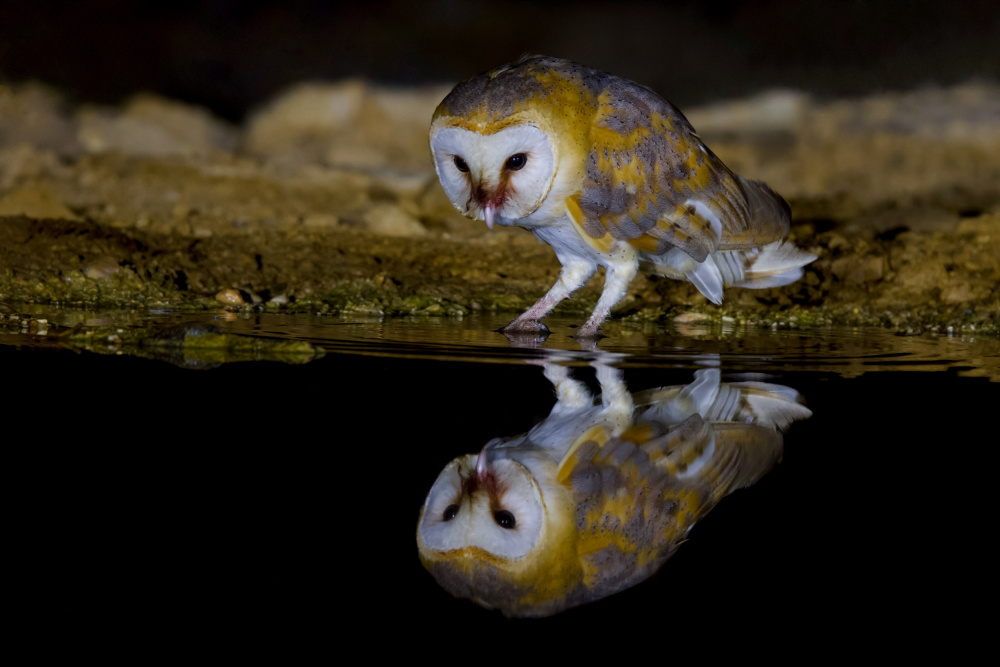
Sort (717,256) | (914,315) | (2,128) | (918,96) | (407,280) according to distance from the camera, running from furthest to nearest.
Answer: (918,96) < (2,128) < (407,280) < (914,315) < (717,256)

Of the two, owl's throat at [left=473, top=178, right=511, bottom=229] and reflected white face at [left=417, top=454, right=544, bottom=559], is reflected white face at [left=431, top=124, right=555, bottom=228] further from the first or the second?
reflected white face at [left=417, top=454, right=544, bottom=559]

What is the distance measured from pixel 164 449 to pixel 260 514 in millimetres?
291

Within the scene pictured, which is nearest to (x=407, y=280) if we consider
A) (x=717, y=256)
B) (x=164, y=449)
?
(x=717, y=256)

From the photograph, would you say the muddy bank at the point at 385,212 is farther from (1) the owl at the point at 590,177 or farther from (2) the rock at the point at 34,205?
(1) the owl at the point at 590,177

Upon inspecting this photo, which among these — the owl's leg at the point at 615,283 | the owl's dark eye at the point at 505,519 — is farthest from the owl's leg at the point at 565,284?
the owl's dark eye at the point at 505,519

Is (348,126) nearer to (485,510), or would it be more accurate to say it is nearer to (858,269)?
(858,269)

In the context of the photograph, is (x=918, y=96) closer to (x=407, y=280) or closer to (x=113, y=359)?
(x=407, y=280)

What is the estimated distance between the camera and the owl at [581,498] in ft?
3.06

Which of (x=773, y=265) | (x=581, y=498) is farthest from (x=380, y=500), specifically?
(x=773, y=265)

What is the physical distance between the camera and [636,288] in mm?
3426

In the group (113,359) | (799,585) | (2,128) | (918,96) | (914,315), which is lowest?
(799,585)

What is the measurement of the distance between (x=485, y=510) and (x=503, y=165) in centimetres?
135

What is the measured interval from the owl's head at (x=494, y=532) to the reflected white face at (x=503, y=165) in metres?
1.19

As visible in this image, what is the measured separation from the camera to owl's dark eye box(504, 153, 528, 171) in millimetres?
2270
